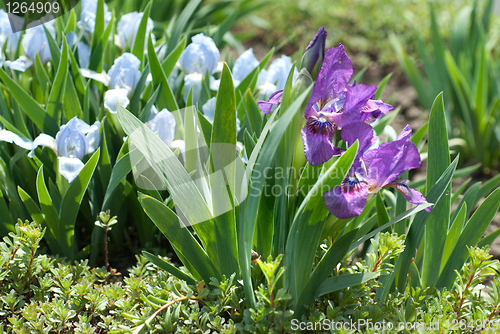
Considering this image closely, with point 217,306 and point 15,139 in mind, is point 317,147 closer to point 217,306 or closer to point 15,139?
point 217,306

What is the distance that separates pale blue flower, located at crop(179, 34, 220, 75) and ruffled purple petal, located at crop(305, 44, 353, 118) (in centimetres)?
73

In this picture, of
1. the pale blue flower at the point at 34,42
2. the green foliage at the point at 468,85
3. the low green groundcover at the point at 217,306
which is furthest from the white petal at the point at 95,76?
the green foliage at the point at 468,85

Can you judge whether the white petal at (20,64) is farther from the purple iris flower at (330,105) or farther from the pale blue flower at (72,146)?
the purple iris flower at (330,105)

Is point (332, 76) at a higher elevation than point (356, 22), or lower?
lower

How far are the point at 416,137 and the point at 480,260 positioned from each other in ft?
2.08

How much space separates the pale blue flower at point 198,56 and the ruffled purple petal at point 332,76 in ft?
2.40

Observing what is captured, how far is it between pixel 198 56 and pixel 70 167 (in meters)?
0.64

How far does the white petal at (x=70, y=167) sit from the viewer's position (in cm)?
112

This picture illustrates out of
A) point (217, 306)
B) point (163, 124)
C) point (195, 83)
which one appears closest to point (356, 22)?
point (195, 83)

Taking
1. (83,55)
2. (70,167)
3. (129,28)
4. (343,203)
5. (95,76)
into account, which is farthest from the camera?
(129,28)

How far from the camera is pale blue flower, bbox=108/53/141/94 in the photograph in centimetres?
137

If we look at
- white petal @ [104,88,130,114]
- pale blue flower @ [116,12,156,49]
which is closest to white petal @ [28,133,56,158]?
white petal @ [104,88,130,114]

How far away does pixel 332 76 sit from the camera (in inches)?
33.9

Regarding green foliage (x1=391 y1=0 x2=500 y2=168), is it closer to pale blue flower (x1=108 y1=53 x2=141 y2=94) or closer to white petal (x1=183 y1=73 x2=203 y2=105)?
white petal (x1=183 y1=73 x2=203 y2=105)
